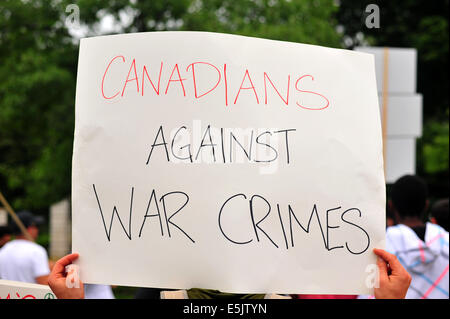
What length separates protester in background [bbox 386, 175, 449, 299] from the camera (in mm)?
3283

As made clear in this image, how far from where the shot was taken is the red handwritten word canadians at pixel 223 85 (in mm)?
2023

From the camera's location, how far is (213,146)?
1998mm

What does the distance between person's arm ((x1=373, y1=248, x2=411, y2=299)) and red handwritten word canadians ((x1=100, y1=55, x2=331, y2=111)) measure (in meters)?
0.58

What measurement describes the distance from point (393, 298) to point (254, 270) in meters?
0.48

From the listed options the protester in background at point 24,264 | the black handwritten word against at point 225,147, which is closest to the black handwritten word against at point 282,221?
the black handwritten word against at point 225,147

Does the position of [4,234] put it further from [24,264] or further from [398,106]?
[398,106]

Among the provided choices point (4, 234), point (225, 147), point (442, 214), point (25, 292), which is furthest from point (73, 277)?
point (4, 234)

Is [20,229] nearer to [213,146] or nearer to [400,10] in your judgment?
[213,146]

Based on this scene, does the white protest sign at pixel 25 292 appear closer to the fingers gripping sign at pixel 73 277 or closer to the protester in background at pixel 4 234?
the fingers gripping sign at pixel 73 277

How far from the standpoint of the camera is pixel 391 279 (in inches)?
75.2

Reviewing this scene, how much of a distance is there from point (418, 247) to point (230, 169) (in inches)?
69.4

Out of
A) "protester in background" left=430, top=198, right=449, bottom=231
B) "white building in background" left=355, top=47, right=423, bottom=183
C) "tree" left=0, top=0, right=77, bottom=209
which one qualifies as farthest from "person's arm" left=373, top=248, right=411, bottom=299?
"tree" left=0, top=0, right=77, bottom=209

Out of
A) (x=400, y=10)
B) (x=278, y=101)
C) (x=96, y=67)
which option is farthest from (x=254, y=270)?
(x=400, y=10)
